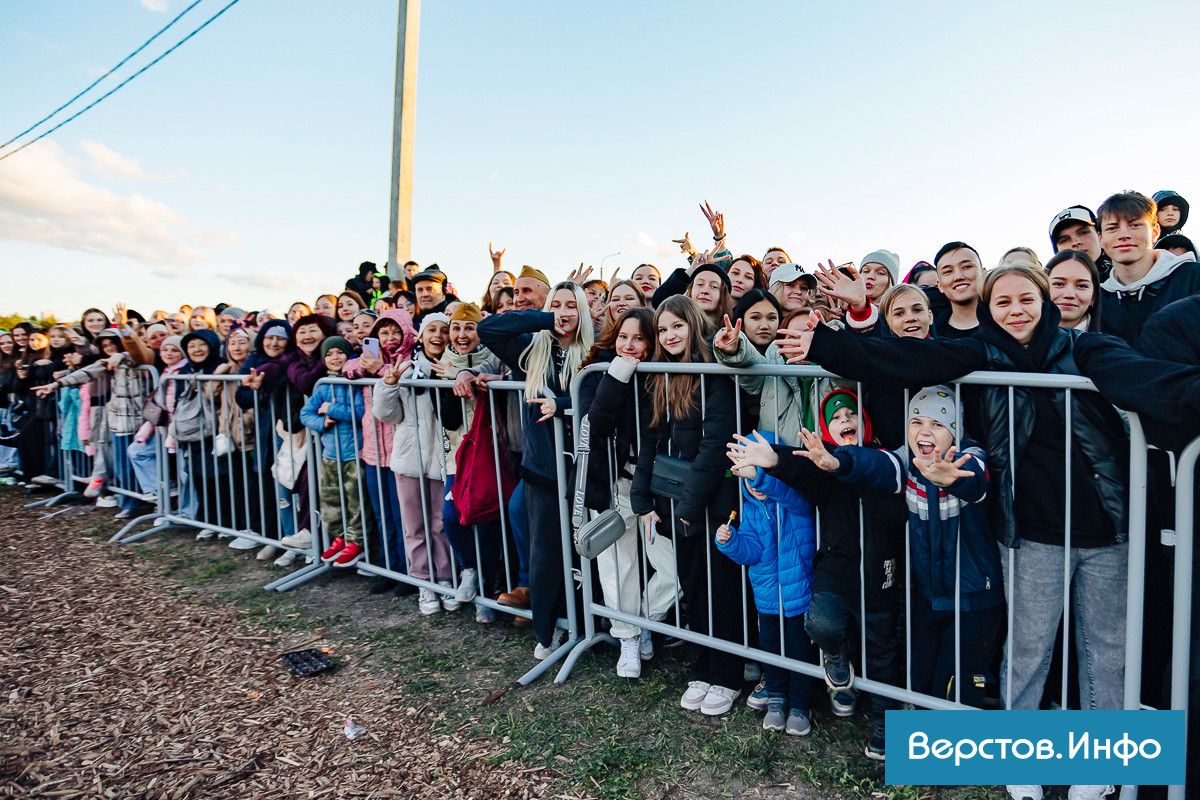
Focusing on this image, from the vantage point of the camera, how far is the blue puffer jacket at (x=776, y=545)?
3.07 m

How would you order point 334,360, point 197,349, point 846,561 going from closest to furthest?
point 846,561
point 334,360
point 197,349

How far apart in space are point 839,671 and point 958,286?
7.76ft

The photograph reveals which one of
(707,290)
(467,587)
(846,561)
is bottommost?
(467,587)

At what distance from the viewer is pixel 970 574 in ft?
8.86

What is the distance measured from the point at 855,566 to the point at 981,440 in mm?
795

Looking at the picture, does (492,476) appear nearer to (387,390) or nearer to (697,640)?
(387,390)

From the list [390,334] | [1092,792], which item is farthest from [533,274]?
[1092,792]

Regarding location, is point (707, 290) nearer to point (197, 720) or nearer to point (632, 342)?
point (632, 342)

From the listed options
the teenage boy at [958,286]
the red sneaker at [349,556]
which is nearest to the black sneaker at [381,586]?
the red sneaker at [349,556]

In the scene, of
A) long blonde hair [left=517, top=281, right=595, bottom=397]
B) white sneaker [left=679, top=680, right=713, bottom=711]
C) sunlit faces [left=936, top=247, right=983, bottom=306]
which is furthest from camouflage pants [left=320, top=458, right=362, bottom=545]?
sunlit faces [left=936, top=247, right=983, bottom=306]

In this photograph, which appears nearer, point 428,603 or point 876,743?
point 876,743

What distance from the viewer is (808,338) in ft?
9.36

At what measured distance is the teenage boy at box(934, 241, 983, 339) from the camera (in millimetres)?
3342

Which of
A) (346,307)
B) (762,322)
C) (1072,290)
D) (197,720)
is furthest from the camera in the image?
(346,307)
